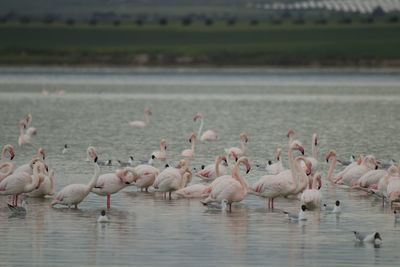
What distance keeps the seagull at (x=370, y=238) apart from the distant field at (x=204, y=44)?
6463 cm

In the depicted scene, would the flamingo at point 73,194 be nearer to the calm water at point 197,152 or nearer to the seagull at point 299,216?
the calm water at point 197,152

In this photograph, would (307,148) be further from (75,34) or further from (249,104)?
(75,34)

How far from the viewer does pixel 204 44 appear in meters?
90.4

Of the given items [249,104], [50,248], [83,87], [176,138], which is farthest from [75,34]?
[50,248]

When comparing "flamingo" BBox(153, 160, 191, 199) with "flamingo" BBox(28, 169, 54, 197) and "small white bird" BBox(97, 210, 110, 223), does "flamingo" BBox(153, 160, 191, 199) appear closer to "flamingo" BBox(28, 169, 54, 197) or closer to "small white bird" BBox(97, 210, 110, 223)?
"flamingo" BBox(28, 169, 54, 197)

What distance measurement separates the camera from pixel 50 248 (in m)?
16.3

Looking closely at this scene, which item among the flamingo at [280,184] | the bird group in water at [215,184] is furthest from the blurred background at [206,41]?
the flamingo at [280,184]

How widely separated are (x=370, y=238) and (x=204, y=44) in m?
74.0

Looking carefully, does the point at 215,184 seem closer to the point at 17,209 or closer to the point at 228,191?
the point at 228,191

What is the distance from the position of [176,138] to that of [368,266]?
18.6 metres

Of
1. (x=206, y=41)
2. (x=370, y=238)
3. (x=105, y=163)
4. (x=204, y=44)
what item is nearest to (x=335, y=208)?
(x=370, y=238)

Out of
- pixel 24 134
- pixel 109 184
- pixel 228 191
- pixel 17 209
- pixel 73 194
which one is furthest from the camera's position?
pixel 24 134

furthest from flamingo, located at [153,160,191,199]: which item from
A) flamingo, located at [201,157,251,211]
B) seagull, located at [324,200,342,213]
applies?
seagull, located at [324,200,342,213]

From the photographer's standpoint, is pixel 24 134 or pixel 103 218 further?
pixel 24 134
